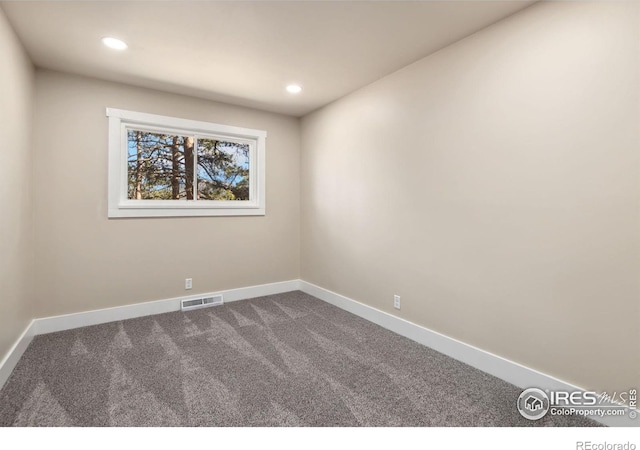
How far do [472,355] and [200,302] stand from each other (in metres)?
2.88

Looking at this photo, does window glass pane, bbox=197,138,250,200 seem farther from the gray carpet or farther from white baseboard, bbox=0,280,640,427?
the gray carpet

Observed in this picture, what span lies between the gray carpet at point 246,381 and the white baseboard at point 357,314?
0.27ft

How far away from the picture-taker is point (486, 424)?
1656 millimetres

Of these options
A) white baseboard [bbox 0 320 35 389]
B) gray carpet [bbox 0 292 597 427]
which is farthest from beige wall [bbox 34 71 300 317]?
gray carpet [bbox 0 292 597 427]

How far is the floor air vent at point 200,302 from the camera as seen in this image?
3.52m

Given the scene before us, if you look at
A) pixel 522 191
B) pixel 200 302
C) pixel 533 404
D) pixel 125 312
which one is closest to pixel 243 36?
pixel 522 191

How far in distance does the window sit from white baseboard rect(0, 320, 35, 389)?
3.96 feet

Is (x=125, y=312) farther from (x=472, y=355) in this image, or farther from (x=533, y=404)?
(x=533, y=404)

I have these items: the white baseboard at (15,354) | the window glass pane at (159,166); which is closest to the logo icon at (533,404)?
the white baseboard at (15,354)

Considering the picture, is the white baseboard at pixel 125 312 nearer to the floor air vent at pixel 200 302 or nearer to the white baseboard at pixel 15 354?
the floor air vent at pixel 200 302

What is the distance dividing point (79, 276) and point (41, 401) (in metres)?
1.51

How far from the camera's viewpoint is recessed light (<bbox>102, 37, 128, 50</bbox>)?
2340 mm

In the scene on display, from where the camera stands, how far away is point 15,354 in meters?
2.25

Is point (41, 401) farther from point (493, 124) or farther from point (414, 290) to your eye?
point (493, 124)
